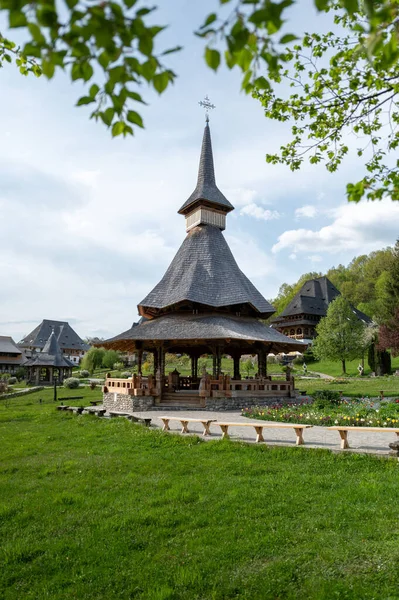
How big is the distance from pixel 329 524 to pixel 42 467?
6.01 metres

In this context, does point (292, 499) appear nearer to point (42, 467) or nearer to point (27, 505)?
point (27, 505)

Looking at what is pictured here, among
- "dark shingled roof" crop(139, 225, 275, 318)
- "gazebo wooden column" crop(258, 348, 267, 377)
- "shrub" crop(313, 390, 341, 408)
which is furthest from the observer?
"gazebo wooden column" crop(258, 348, 267, 377)

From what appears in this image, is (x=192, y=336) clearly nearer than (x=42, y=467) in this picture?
No

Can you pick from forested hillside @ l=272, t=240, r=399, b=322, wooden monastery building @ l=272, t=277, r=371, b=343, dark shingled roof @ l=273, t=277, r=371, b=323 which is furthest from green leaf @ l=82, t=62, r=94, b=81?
forested hillside @ l=272, t=240, r=399, b=322

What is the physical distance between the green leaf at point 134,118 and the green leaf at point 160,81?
0.85ft

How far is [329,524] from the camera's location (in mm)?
5488

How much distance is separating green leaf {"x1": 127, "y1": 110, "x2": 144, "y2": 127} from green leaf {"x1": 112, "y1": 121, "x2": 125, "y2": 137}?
0.06 metres

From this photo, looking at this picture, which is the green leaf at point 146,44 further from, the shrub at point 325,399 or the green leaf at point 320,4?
the shrub at point 325,399

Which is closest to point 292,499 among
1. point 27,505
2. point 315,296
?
point 27,505

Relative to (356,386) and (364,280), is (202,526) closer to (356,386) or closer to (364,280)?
(356,386)

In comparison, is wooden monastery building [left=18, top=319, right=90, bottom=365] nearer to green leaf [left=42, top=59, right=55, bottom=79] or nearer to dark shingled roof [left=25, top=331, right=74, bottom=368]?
dark shingled roof [left=25, top=331, right=74, bottom=368]

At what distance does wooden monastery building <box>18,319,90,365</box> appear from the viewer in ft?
250

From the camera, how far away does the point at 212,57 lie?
2.34 m

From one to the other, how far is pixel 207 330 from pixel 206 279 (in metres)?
3.84
